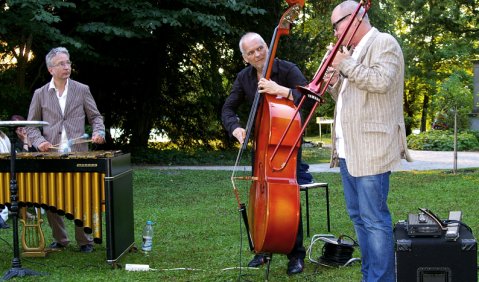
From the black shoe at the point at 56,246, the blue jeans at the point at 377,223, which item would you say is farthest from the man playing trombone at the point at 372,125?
the black shoe at the point at 56,246

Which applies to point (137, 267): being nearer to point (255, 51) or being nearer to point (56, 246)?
point (56, 246)

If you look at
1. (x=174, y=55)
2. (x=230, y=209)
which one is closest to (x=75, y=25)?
(x=174, y=55)

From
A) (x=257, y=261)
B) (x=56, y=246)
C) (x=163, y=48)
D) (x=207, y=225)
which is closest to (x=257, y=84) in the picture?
(x=257, y=261)

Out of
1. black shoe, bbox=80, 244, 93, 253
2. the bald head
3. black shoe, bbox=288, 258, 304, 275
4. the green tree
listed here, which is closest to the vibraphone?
black shoe, bbox=80, 244, 93, 253

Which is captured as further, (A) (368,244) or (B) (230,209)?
(B) (230,209)

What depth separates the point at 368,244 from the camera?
4445 mm

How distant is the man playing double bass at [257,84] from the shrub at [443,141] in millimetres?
17403

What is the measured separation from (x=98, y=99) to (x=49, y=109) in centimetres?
1286

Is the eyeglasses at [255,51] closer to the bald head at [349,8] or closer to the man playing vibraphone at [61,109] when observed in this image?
the bald head at [349,8]

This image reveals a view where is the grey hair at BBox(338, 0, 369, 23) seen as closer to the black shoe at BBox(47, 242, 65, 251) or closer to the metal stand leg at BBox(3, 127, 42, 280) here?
the metal stand leg at BBox(3, 127, 42, 280)

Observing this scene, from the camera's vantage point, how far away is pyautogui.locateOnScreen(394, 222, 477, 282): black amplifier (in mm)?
4055

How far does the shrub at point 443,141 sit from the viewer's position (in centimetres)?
2184

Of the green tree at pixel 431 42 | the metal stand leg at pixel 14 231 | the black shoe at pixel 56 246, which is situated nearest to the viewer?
the metal stand leg at pixel 14 231

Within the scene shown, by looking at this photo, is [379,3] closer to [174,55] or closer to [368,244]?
[174,55]
